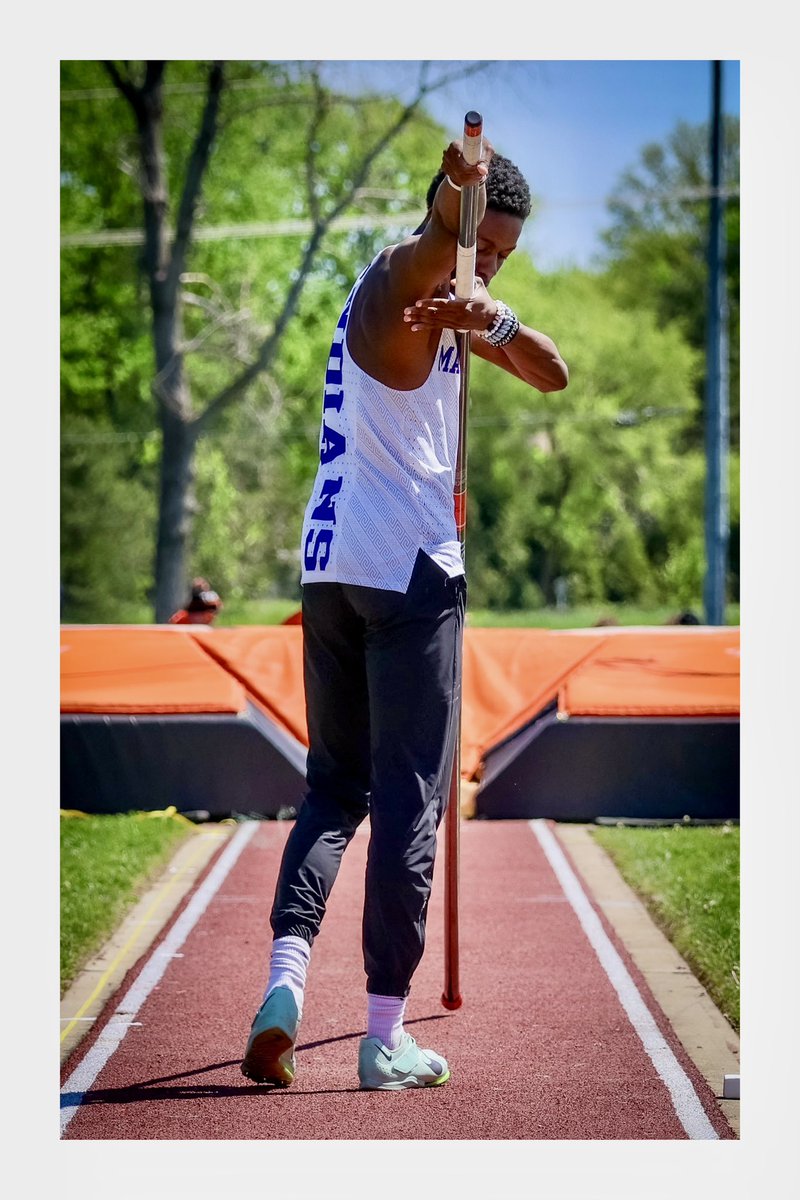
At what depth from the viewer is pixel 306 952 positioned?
3297 millimetres

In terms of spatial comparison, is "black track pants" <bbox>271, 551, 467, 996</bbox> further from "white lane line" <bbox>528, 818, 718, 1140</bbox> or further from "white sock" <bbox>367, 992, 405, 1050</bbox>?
"white lane line" <bbox>528, 818, 718, 1140</bbox>

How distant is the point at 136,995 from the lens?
424cm

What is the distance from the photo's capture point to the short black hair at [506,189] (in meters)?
3.19

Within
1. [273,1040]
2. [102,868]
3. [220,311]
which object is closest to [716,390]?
[220,311]

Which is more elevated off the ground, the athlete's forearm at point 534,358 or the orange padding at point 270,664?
the athlete's forearm at point 534,358

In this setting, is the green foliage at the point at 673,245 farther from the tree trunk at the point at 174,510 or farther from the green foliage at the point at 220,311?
the tree trunk at the point at 174,510

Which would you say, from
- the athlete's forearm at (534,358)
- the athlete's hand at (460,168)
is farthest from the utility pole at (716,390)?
the athlete's hand at (460,168)

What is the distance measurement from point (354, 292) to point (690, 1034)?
2.26m

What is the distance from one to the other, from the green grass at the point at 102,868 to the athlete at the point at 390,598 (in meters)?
1.44

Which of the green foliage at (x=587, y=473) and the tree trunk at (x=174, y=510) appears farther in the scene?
the green foliage at (x=587, y=473)

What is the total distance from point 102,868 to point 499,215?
3.81 metres

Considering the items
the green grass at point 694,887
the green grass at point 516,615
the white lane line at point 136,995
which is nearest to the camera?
the white lane line at point 136,995

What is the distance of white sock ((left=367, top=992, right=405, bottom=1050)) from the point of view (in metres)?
3.25

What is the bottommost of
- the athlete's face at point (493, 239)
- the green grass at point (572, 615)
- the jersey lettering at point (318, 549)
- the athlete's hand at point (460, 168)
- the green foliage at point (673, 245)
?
the green grass at point (572, 615)
